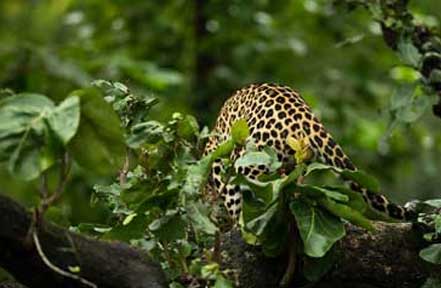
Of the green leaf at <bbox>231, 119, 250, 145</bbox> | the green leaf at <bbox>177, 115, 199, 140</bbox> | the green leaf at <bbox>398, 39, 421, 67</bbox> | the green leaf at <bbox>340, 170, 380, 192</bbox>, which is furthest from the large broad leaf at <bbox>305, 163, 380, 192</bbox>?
the green leaf at <bbox>398, 39, 421, 67</bbox>

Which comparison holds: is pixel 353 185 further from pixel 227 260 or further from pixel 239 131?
pixel 239 131

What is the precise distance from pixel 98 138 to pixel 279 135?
192 centimetres

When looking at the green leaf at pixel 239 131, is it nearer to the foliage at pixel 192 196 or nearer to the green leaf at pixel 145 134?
the foliage at pixel 192 196

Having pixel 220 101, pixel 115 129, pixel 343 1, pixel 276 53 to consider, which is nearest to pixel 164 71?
pixel 220 101

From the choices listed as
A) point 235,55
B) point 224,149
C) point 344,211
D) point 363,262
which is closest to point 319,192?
point 344,211

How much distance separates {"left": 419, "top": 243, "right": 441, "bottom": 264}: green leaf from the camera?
4.47 m

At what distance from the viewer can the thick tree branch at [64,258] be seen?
144 inches

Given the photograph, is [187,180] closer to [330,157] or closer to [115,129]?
[115,129]

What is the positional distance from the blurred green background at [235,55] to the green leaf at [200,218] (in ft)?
20.1

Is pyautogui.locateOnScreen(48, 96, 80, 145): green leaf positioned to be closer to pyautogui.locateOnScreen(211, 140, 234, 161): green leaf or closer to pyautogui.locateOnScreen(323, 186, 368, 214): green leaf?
pyautogui.locateOnScreen(211, 140, 234, 161): green leaf

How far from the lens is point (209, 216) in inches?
163

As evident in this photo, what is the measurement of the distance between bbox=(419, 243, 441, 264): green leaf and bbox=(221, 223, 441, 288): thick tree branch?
0.21 metres

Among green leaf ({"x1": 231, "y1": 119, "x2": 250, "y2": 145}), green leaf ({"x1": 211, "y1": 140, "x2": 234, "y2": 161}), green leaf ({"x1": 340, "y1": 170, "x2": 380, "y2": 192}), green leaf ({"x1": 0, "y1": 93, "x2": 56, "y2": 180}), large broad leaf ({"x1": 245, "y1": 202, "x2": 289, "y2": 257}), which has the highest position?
green leaf ({"x1": 0, "y1": 93, "x2": 56, "y2": 180})

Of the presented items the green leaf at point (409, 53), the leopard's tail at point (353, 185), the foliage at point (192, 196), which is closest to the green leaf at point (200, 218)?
the foliage at point (192, 196)
